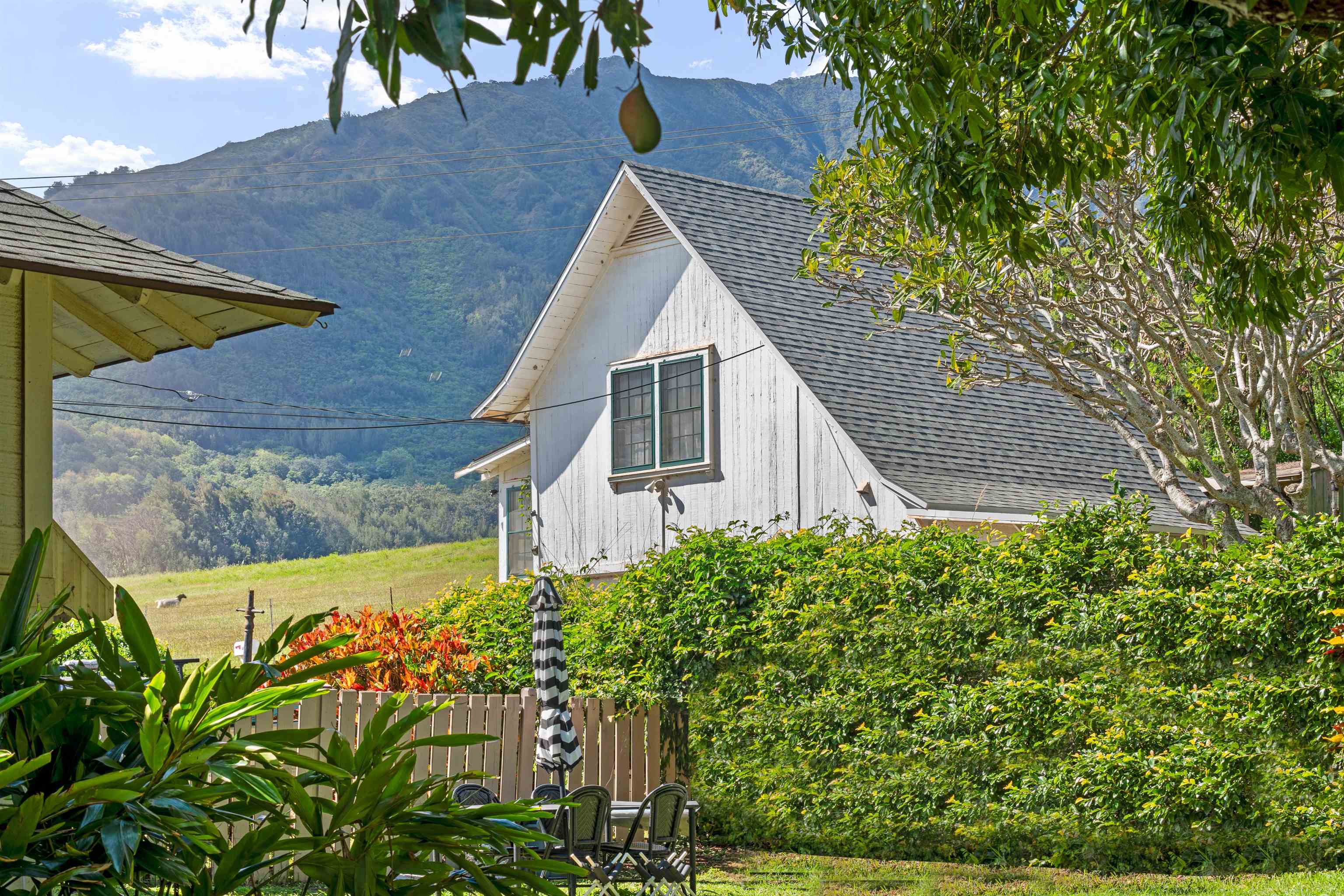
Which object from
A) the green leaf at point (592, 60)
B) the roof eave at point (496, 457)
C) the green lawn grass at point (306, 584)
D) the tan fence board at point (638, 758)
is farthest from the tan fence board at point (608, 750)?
the green lawn grass at point (306, 584)

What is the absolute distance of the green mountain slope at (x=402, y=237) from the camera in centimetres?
9075

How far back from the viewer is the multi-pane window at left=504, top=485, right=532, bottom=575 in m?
22.9

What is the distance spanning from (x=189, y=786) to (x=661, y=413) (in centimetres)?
1540

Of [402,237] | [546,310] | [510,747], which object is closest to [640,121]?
[510,747]

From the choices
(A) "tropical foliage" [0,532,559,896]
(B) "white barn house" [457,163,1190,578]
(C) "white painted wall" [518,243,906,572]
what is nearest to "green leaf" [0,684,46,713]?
(A) "tropical foliage" [0,532,559,896]

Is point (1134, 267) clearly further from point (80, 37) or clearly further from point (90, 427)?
point (80, 37)

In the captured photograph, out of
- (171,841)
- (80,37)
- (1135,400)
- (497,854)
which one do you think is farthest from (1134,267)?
(80,37)

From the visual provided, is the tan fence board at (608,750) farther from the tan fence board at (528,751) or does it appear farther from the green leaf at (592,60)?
the green leaf at (592,60)

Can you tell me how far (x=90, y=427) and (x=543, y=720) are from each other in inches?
3350

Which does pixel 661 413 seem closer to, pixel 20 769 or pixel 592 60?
pixel 20 769

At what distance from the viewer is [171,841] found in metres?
3.59

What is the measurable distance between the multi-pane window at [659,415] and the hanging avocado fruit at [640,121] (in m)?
16.0

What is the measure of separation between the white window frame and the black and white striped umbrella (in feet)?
21.7

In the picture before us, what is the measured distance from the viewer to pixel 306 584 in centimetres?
7519
